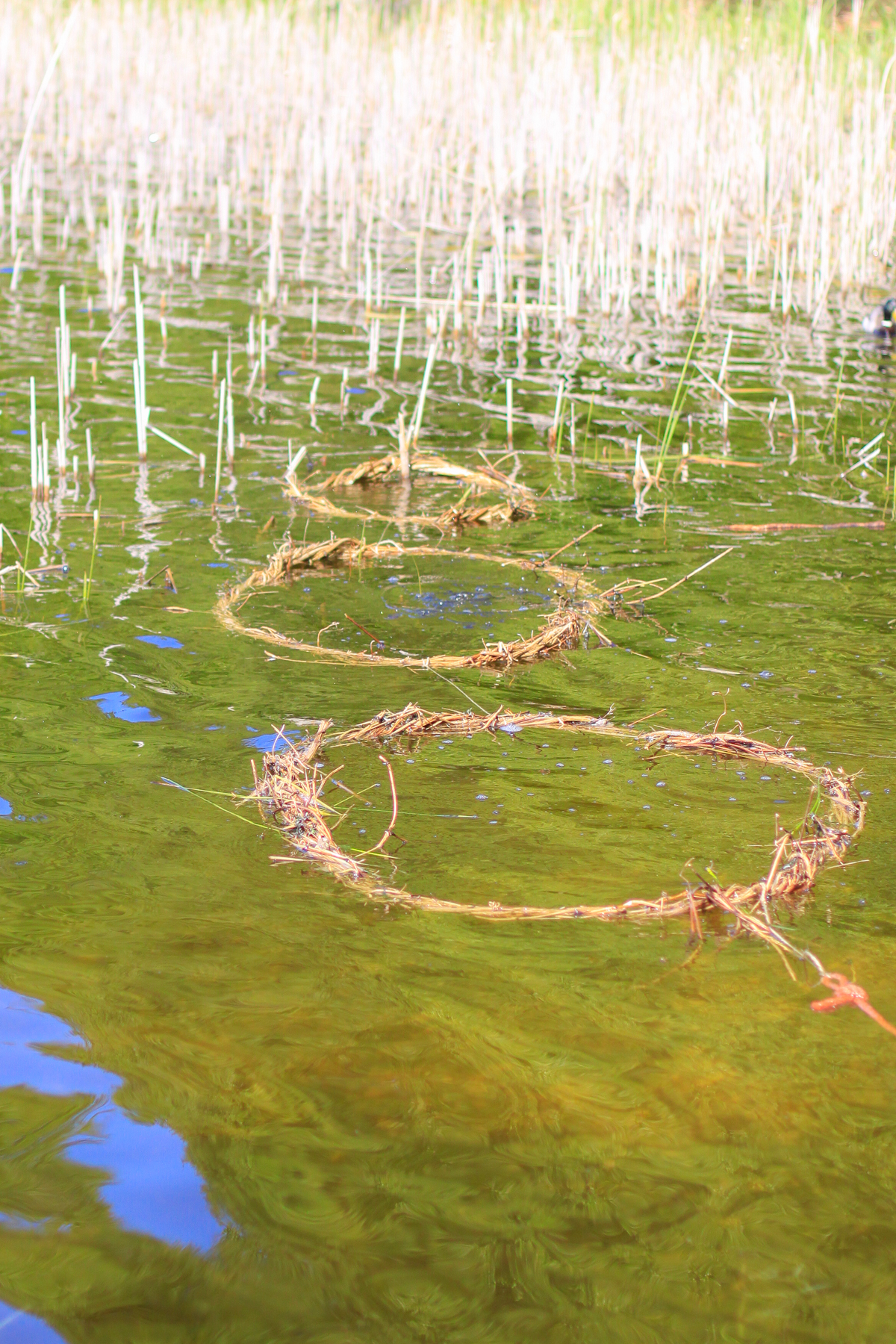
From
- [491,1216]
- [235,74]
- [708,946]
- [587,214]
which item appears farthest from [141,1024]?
[235,74]

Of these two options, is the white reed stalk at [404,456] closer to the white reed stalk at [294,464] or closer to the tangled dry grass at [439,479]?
the tangled dry grass at [439,479]

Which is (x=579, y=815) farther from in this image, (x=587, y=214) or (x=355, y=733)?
(x=587, y=214)

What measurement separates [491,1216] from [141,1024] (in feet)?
2.44

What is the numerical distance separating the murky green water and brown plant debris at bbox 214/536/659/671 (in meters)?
0.07

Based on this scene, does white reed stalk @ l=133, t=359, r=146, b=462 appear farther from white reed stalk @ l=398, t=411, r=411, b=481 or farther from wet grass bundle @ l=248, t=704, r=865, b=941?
wet grass bundle @ l=248, t=704, r=865, b=941

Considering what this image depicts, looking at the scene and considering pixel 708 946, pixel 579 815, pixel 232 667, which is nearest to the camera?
pixel 708 946

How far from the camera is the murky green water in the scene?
1714 mm

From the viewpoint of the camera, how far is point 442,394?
7.57 metres

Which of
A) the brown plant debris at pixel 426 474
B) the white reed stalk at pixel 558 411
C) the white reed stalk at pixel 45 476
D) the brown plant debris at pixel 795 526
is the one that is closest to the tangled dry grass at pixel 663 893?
the brown plant debris at pixel 795 526

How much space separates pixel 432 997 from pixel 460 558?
9.79ft

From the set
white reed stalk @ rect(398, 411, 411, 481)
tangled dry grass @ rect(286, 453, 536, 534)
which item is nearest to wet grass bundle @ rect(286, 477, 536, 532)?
tangled dry grass @ rect(286, 453, 536, 534)

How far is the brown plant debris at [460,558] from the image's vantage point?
3.96 meters

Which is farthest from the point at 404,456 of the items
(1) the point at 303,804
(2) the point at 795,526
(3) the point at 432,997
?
(3) the point at 432,997

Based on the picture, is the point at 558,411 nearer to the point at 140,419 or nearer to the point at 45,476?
the point at 140,419
